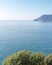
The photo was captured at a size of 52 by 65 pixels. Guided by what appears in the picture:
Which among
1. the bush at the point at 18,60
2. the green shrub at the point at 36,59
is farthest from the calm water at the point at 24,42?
the bush at the point at 18,60

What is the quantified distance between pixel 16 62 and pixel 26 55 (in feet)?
2.32

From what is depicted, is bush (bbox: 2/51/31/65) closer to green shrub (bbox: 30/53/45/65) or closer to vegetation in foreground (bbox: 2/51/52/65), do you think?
vegetation in foreground (bbox: 2/51/52/65)

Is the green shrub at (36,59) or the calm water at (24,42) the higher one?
the green shrub at (36,59)

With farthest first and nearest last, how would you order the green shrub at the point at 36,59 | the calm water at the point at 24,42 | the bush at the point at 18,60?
the calm water at the point at 24,42, the green shrub at the point at 36,59, the bush at the point at 18,60

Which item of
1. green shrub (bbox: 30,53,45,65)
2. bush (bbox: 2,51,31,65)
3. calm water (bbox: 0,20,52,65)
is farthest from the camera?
calm water (bbox: 0,20,52,65)

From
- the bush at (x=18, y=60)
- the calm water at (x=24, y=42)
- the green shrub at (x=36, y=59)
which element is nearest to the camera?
the bush at (x=18, y=60)

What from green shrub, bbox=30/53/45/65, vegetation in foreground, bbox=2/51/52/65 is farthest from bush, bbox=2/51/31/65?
green shrub, bbox=30/53/45/65

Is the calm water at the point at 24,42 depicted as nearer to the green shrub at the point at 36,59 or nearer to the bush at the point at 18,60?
the green shrub at the point at 36,59

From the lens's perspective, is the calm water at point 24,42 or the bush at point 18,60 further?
the calm water at point 24,42

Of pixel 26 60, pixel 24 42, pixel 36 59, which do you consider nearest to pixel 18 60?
pixel 26 60

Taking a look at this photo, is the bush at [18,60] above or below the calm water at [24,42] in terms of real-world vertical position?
above

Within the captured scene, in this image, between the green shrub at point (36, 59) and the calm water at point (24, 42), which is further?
the calm water at point (24, 42)

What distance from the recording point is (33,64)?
9805 millimetres

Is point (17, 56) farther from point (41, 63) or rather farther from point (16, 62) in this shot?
point (41, 63)
